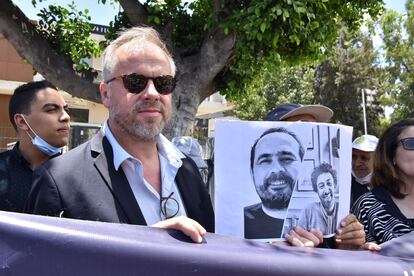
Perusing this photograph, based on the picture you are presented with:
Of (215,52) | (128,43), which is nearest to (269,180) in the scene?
(128,43)

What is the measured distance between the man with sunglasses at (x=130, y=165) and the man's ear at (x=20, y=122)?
4.09ft

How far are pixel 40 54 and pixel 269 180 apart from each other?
19.3 feet

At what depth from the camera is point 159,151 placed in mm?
1927

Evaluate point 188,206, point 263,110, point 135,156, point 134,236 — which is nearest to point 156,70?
point 135,156

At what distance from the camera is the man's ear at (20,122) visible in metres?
2.88

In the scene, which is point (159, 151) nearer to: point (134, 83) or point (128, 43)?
point (134, 83)

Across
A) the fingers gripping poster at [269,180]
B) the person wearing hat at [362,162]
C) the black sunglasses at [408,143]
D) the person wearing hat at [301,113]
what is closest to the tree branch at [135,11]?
the person wearing hat at [362,162]

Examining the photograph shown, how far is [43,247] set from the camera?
1.32 m

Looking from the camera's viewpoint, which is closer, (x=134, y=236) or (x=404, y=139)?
(x=134, y=236)

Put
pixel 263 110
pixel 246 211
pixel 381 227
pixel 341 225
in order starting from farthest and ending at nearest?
pixel 263 110
pixel 381 227
pixel 341 225
pixel 246 211

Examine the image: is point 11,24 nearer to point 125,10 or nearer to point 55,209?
point 125,10

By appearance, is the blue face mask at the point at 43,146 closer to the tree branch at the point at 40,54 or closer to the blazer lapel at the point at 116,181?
the blazer lapel at the point at 116,181

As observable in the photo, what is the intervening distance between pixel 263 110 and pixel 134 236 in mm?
24790

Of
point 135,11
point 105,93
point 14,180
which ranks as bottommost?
point 14,180
